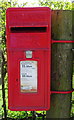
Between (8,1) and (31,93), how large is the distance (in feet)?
5.95

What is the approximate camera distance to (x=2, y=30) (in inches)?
119

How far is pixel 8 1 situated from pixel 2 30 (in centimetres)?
52

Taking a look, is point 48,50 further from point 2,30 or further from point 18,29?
point 2,30

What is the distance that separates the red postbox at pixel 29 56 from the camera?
1.88m

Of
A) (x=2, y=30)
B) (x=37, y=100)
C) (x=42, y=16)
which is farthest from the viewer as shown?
(x=2, y=30)

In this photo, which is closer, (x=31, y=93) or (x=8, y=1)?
(x=31, y=93)

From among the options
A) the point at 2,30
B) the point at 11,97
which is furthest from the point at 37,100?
the point at 2,30

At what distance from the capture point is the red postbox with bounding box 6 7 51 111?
188 cm

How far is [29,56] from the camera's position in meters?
1.92

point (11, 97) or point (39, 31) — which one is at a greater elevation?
point (39, 31)

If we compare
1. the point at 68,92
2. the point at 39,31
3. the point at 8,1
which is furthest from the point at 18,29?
the point at 8,1

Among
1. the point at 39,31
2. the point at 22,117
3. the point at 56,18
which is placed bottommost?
the point at 22,117

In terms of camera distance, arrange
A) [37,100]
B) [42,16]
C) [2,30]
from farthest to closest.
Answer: [2,30], [37,100], [42,16]

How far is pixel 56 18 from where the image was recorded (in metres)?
1.98
